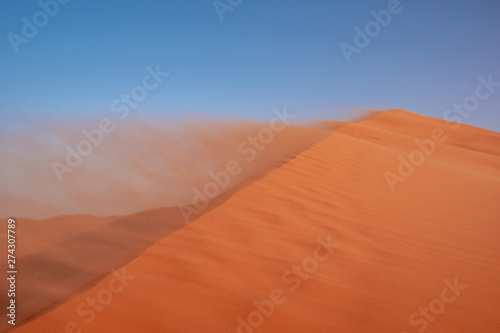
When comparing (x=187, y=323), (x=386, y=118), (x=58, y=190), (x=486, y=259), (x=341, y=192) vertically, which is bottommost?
(x=486, y=259)

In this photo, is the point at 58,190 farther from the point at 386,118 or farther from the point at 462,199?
the point at 386,118

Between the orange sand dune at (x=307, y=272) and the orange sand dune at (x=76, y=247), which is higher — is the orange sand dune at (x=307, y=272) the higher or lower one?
the lower one

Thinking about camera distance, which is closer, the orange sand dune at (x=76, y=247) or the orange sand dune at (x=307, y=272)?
the orange sand dune at (x=307, y=272)

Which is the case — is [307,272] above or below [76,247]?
below

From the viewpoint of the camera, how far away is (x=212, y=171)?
6.02 metres

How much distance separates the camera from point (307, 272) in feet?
9.45

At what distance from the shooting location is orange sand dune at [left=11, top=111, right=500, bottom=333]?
221 centimetres

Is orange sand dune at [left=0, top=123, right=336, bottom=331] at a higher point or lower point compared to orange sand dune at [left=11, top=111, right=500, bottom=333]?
higher

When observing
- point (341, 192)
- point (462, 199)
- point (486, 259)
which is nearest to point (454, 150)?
point (462, 199)

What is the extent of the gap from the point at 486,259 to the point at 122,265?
12.4ft

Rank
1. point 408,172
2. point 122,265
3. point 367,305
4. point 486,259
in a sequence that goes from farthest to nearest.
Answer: point 408,172 → point 486,259 → point 122,265 → point 367,305

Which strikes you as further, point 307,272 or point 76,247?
point 76,247

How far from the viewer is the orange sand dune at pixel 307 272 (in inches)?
87.2

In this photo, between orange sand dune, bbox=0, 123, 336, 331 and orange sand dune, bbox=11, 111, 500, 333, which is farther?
orange sand dune, bbox=0, 123, 336, 331
